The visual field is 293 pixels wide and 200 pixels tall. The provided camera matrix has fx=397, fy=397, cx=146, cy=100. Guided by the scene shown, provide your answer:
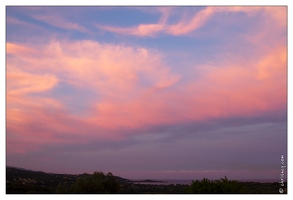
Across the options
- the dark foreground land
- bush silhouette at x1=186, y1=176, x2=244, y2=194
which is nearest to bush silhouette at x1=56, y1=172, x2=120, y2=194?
the dark foreground land

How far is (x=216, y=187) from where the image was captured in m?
13.2

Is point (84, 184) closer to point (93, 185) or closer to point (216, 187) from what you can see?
point (93, 185)

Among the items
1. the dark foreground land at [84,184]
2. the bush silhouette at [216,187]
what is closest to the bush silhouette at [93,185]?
the dark foreground land at [84,184]

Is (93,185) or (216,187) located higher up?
(216,187)

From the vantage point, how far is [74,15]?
49.9 feet

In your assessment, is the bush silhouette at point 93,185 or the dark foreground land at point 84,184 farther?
the bush silhouette at point 93,185

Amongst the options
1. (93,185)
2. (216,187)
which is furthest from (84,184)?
(216,187)

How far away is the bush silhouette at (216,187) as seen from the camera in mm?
12953

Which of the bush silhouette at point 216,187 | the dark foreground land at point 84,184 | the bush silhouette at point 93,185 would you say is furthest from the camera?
the bush silhouette at point 93,185

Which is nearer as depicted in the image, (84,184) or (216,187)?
(216,187)

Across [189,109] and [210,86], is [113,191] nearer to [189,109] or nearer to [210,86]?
[189,109]

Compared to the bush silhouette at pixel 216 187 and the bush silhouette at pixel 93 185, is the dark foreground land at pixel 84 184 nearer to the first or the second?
the bush silhouette at pixel 93 185

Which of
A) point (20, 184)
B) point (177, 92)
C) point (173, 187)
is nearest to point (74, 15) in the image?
point (177, 92)

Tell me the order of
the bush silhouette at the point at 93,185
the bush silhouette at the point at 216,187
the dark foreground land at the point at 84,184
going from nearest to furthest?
the bush silhouette at the point at 216,187 < the dark foreground land at the point at 84,184 < the bush silhouette at the point at 93,185
